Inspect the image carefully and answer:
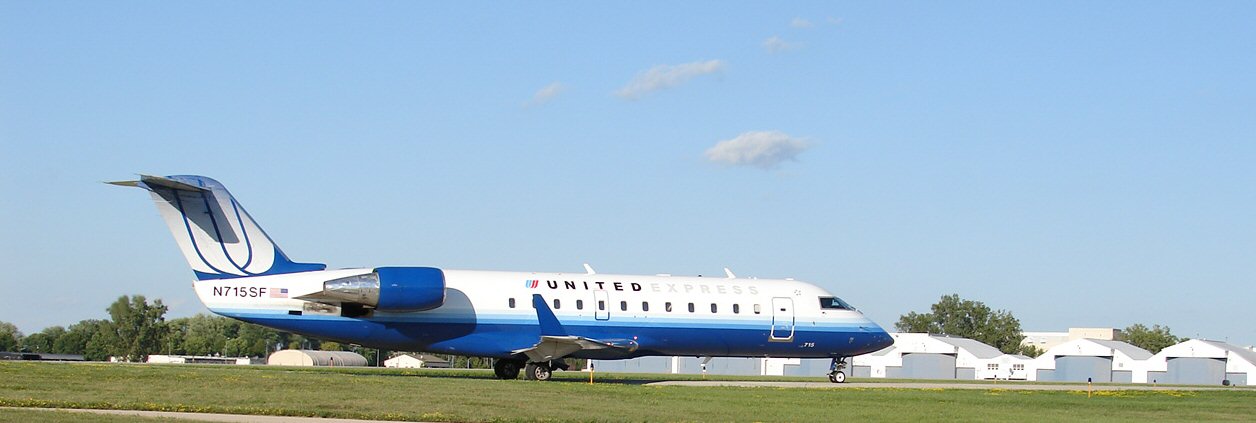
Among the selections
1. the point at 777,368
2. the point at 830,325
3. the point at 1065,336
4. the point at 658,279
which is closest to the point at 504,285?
the point at 658,279

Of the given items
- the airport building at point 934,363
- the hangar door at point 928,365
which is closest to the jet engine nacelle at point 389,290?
the airport building at point 934,363

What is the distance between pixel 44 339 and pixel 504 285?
9201 cm

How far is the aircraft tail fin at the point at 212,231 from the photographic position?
33875 millimetres

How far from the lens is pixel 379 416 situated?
73.1 ft

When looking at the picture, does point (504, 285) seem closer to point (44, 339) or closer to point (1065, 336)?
point (44, 339)

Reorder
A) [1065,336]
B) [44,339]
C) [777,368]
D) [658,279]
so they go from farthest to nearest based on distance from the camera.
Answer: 1. [1065,336]
2. [44,339]
3. [777,368]
4. [658,279]

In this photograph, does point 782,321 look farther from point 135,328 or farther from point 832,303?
point 135,328

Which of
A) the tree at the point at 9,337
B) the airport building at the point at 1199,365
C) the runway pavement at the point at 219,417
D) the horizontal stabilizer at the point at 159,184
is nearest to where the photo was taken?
the runway pavement at the point at 219,417

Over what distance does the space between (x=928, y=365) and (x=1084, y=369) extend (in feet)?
33.7

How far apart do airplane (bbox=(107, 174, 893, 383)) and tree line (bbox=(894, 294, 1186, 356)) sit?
3645 inches

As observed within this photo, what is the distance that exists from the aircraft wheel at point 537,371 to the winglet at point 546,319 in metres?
0.88

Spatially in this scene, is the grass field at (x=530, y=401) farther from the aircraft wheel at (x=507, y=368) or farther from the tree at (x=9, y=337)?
the tree at (x=9, y=337)

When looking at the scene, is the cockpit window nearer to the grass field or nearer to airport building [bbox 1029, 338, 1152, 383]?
the grass field

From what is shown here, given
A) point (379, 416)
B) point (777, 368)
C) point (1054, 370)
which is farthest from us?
point (1054, 370)
